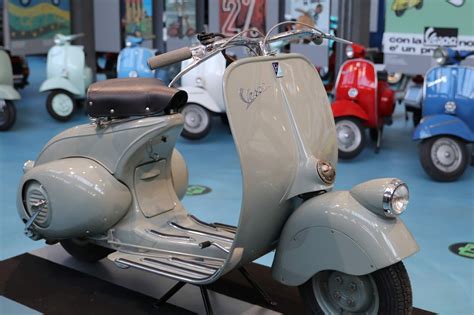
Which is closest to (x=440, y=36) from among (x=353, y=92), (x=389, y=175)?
(x=353, y=92)

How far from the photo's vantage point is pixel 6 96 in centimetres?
594

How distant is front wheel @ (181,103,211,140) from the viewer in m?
5.76

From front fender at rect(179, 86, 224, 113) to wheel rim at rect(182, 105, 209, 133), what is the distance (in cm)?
6

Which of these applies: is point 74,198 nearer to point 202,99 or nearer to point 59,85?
point 202,99

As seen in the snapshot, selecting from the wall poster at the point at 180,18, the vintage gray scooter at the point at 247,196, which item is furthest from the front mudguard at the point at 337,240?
the wall poster at the point at 180,18

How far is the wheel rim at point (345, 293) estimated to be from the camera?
2.18 m

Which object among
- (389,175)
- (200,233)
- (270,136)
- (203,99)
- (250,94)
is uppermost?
(250,94)

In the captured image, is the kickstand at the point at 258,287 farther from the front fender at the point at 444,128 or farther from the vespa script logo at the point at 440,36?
the vespa script logo at the point at 440,36

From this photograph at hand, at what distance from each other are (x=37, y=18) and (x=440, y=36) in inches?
201

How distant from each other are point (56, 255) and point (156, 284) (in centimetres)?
65

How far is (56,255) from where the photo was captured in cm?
317

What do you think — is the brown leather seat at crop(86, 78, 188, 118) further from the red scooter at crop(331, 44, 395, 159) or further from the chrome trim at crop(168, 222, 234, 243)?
the red scooter at crop(331, 44, 395, 159)

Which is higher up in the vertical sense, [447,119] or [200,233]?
[447,119]

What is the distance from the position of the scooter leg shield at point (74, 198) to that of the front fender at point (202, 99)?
9.93 feet
